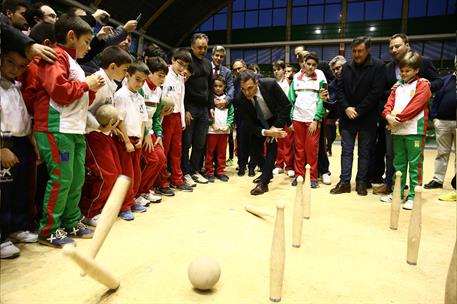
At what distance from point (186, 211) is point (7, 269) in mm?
1875

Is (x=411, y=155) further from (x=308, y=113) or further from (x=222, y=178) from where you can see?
(x=222, y=178)

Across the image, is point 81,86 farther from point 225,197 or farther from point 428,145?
point 428,145

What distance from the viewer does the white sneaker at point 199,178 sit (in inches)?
216

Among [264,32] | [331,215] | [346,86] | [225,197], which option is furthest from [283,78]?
[264,32]

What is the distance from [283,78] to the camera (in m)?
6.98

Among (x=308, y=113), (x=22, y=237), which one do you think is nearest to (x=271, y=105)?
(x=308, y=113)

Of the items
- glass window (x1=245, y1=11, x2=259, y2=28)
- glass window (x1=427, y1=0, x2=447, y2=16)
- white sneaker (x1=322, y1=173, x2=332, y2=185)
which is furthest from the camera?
glass window (x1=245, y1=11, x2=259, y2=28)

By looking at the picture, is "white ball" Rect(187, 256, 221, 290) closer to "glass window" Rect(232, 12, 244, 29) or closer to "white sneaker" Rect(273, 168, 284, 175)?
"white sneaker" Rect(273, 168, 284, 175)

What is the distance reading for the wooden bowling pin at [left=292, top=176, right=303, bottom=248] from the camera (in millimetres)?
2678

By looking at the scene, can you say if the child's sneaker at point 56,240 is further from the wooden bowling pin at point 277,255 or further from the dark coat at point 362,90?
the dark coat at point 362,90

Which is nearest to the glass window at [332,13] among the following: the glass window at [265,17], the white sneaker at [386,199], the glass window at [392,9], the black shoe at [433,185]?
the glass window at [392,9]

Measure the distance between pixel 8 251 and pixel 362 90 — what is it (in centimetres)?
460

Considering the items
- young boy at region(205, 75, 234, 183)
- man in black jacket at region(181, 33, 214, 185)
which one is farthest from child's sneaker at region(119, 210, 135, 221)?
young boy at region(205, 75, 234, 183)

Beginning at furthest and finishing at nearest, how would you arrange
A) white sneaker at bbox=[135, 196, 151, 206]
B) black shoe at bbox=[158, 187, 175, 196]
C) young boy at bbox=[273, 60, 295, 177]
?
1. young boy at bbox=[273, 60, 295, 177]
2. black shoe at bbox=[158, 187, 175, 196]
3. white sneaker at bbox=[135, 196, 151, 206]
